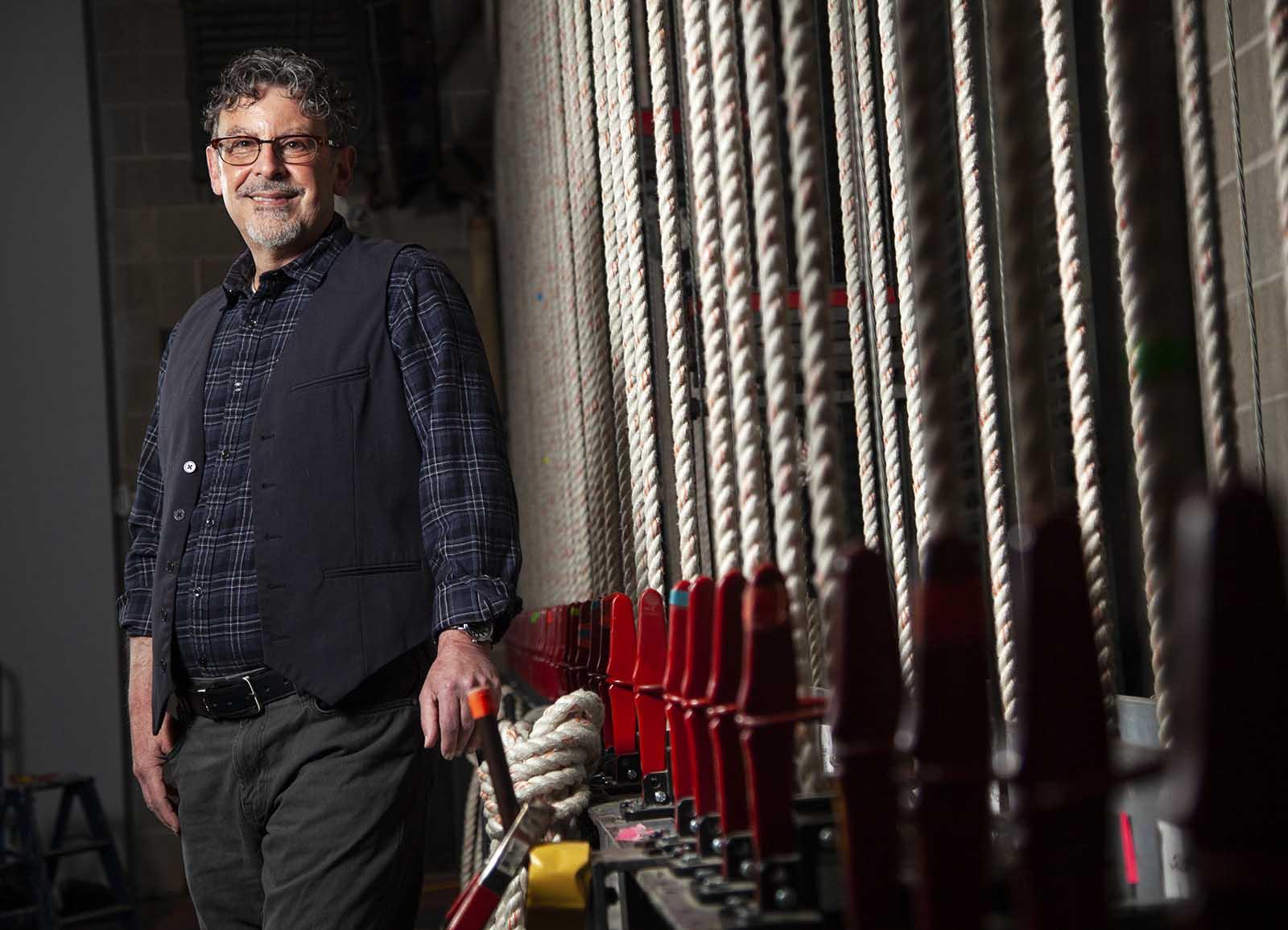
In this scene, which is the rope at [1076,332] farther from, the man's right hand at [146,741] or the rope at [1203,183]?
the man's right hand at [146,741]

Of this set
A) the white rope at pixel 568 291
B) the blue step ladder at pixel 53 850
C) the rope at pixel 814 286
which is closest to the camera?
the rope at pixel 814 286

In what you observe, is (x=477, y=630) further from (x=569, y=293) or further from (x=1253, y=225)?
(x=569, y=293)

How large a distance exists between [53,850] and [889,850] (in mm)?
4813

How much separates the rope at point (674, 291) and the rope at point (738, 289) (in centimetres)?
27

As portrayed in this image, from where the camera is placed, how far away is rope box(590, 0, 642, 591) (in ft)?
6.48

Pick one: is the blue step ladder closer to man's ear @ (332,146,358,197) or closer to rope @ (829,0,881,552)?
man's ear @ (332,146,358,197)

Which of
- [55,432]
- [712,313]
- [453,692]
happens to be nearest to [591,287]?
[453,692]

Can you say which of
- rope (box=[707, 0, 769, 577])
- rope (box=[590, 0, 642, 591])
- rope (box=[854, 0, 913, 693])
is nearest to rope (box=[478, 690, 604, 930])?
rope (box=[590, 0, 642, 591])

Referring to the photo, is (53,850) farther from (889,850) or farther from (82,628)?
(889,850)

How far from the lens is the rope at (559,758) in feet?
5.11

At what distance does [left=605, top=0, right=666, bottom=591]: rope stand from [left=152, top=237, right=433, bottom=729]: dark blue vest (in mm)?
246

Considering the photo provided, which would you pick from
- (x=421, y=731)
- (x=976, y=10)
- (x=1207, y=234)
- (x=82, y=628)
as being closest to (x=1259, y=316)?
(x=976, y=10)

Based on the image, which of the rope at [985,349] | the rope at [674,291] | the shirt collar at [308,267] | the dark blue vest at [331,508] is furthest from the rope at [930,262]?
the shirt collar at [308,267]

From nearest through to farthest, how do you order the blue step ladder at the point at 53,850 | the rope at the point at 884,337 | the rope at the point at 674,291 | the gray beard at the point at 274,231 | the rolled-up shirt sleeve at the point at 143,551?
the rope at the point at 674,291 < the rope at the point at 884,337 < the gray beard at the point at 274,231 < the rolled-up shirt sleeve at the point at 143,551 < the blue step ladder at the point at 53,850
